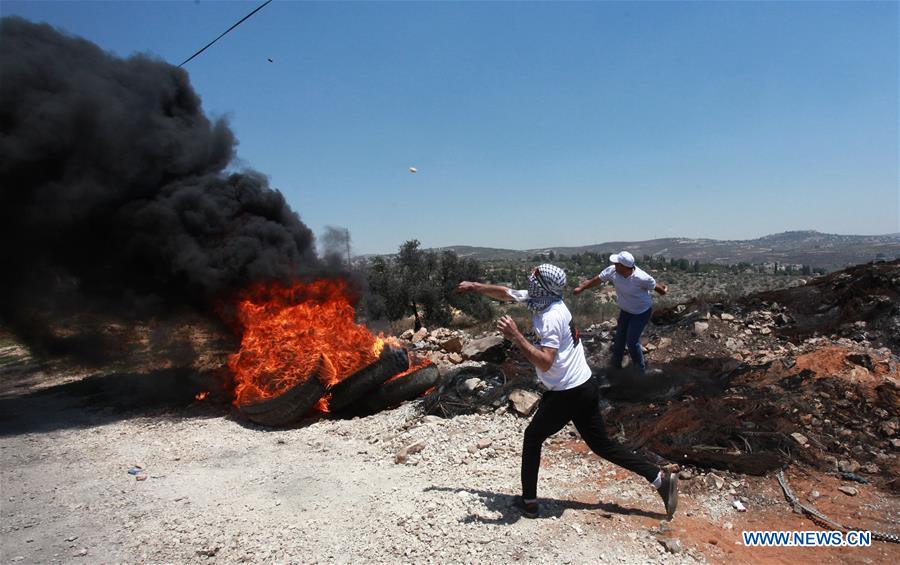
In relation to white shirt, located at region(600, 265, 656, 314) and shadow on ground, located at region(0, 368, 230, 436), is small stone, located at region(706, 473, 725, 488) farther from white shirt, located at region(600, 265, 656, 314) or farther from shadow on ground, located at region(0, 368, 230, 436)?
shadow on ground, located at region(0, 368, 230, 436)

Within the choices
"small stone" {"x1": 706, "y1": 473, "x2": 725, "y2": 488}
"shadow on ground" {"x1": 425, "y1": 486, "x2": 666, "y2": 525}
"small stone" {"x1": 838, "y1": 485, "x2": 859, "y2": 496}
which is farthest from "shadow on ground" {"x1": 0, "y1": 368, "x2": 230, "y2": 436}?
"small stone" {"x1": 838, "y1": 485, "x2": 859, "y2": 496}

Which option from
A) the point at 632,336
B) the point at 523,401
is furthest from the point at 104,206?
the point at 632,336

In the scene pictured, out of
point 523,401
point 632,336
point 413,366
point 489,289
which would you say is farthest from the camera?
point 413,366

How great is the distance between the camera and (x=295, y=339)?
788 centimetres

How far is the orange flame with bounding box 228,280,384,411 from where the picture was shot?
7.52 meters

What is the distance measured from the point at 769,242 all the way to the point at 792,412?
148030 millimetres

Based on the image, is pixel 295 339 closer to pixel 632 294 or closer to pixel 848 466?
pixel 632 294

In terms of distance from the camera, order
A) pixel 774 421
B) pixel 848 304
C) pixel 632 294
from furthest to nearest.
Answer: pixel 848 304 → pixel 632 294 → pixel 774 421

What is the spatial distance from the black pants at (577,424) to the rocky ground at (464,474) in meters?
0.43

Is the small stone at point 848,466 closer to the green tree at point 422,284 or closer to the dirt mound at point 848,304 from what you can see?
the dirt mound at point 848,304

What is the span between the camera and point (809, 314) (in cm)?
1173

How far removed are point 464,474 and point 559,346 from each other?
6.87ft

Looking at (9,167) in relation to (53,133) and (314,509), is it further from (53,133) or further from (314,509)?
(314,509)

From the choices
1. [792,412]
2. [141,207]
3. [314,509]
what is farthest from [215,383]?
[792,412]
